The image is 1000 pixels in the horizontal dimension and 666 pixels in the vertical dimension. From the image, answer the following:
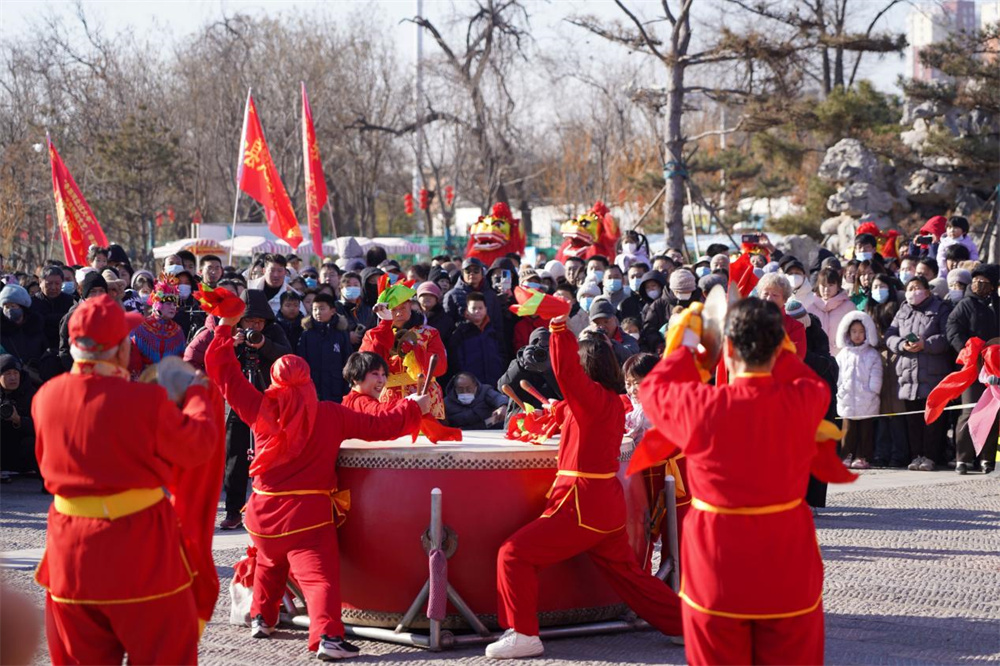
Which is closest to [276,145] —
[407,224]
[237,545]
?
[407,224]

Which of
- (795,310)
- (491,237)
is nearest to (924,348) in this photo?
(795,310)

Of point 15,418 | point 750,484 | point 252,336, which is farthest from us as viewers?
point 15,418

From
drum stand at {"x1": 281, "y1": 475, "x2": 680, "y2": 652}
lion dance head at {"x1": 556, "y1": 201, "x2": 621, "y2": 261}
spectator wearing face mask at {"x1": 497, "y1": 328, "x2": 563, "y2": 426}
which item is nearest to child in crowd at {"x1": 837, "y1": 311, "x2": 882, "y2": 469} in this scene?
spectator wearing face mask at {"x1": 497, "y1": 328, "x2": 563, "y2": 426}

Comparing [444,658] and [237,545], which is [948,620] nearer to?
[444,658]

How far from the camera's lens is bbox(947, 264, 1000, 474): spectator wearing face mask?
10898 millimetres

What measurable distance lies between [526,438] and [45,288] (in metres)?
6.66

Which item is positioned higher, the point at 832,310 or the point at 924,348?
the point at 832,310

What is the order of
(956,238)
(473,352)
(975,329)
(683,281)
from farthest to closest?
(956,238) → (473,352) → (683,281) → (975,329)

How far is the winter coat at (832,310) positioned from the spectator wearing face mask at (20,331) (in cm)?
680

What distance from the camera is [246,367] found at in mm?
8672

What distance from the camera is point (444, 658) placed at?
5.75m

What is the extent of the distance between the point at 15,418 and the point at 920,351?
7.64m

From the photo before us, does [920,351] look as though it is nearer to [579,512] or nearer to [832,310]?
[832,310]

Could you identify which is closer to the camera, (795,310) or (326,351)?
(795,310)
